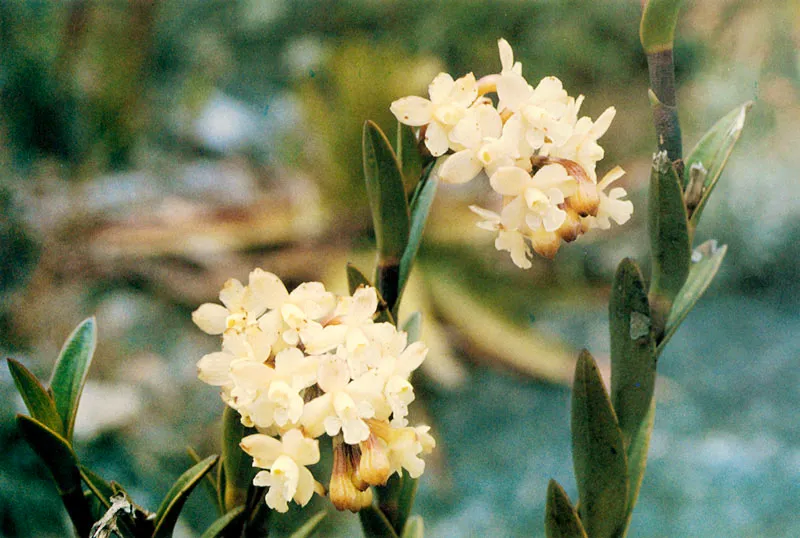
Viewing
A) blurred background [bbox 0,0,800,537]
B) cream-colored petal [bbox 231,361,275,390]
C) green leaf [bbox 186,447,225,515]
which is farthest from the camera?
blurred background [bbox 0,0,800,537]

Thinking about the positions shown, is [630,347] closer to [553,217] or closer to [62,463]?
[553,217]

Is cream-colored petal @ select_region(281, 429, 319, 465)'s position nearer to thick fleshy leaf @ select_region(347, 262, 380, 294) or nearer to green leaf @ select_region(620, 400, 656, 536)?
thick fleshy leaf @ select_region(347, 262, 380, 294)

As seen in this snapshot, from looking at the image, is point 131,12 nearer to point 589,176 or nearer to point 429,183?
point 429,183

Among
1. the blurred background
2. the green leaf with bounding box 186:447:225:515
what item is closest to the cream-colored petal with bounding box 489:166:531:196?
the green leaf with bounding box 186:447:225:515

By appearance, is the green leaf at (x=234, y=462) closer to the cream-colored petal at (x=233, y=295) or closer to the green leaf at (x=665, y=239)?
the cream-colored petal at (x=233, y=295)

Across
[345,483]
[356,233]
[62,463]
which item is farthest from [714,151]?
[356,233]

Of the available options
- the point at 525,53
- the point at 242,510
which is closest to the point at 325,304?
the point at 242,510

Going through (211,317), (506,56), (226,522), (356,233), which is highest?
(506,56)
